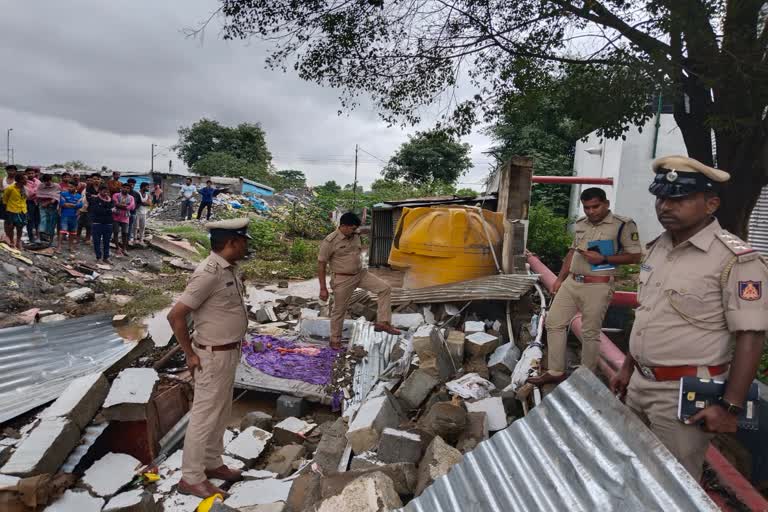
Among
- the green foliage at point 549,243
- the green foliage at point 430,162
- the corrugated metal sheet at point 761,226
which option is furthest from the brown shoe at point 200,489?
the green foliage at point 430,162

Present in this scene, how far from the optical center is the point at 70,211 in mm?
Result: 10094

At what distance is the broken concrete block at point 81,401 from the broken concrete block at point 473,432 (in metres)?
2.62

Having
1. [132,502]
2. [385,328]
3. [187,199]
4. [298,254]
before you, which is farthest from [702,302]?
[187,199]

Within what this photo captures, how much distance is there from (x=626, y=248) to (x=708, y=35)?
5.37 feet

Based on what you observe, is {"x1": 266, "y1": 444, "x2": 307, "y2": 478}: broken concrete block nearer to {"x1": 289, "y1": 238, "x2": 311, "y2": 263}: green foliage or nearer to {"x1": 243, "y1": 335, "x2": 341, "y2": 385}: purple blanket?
{"x1": 243, "y1": 335, "x2": 341, "y2": 385}: purple blanket

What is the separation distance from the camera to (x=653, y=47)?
12.3 ft

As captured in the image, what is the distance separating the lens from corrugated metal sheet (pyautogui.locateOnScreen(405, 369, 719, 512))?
4.62ft

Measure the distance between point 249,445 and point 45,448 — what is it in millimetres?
1303

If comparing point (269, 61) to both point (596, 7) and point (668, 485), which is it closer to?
point (596, 7)

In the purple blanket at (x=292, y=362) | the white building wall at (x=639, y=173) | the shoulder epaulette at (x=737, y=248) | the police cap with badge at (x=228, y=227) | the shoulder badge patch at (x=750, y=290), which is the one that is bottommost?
the purple blanket at (x=292, y=362)

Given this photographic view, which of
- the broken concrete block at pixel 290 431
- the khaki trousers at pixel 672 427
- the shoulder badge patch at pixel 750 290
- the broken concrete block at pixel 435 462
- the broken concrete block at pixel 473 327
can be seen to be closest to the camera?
the shoulder badge patch at pixel 750 290

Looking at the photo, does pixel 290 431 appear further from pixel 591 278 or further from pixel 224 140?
pixel 224 140

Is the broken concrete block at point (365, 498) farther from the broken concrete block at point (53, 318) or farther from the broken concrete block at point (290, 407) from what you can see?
the broken concrete block at point (53, 318)

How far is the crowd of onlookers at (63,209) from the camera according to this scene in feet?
29.1
